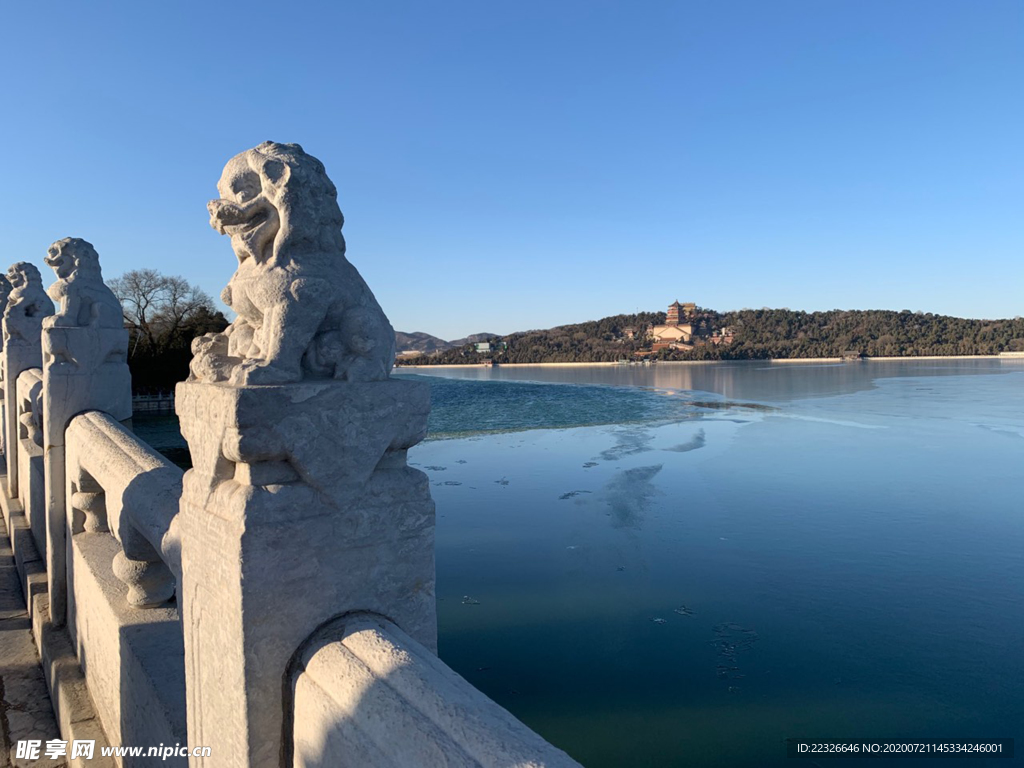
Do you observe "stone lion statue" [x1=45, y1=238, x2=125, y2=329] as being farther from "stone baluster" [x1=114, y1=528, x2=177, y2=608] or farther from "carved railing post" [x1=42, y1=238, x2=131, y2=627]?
"stone baluster" [x1=114, y1=528, x2=177, y2=608]

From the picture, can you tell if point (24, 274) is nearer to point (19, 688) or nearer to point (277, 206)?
point (19, 688)

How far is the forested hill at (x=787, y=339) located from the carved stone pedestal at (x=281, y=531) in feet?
348

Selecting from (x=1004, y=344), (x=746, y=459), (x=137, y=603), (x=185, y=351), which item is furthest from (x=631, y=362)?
(x=137, y=603)

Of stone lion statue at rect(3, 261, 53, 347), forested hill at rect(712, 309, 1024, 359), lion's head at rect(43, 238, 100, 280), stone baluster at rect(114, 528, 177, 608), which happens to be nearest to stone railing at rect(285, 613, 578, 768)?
stone baluster at rect(114, 528, 177, 608)

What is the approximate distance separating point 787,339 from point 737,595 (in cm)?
11334

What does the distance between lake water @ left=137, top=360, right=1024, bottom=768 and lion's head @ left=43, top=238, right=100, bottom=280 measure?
4933mm

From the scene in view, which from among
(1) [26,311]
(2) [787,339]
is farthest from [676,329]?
(1) [26,311]

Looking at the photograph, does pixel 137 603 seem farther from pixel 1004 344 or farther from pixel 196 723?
pixel 1004 344

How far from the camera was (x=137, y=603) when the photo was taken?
119 inches

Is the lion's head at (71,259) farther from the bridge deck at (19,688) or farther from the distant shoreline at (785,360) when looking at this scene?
the distant shoreline at (785,360)

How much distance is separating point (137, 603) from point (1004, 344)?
11664cm

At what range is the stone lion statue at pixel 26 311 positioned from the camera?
5.73 meters

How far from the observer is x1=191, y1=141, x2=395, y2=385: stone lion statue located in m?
1.79

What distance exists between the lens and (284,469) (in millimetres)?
1677
